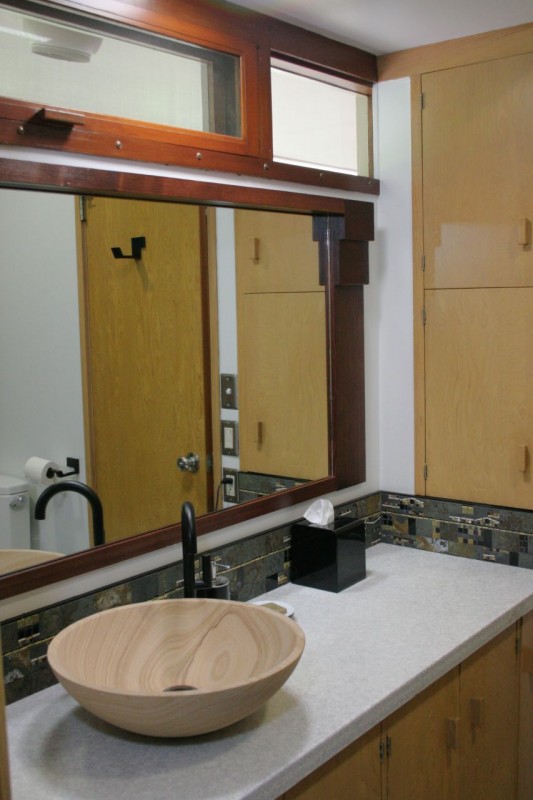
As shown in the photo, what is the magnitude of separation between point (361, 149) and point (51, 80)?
4.04ft

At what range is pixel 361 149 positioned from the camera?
280 centimetres

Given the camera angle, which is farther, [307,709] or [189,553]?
[189,553]

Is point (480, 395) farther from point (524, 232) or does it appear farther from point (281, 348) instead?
point (281, 348)

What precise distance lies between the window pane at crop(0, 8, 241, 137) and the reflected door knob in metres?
0.83

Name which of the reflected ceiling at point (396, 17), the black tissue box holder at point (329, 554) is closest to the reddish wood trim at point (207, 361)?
the black tissue box holder at point (329, 554)

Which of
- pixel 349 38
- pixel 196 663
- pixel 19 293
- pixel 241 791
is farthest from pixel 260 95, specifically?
pixel 241 791

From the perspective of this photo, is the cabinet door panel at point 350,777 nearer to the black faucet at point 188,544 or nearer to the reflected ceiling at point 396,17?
the black faucet at point 188,544

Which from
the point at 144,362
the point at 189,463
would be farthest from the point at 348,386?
the point at 144,362

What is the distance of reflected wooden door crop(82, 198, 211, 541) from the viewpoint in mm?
2012

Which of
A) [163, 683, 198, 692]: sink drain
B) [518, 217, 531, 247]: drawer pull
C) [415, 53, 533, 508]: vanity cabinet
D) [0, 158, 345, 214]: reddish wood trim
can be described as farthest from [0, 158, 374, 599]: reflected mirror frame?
[518, 217, 531, 247]: drawer pull

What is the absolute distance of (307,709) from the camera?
5.80 ft

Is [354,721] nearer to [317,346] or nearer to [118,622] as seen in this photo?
[118,622]

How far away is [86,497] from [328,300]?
41.7 inches

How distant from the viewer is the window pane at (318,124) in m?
2.46
